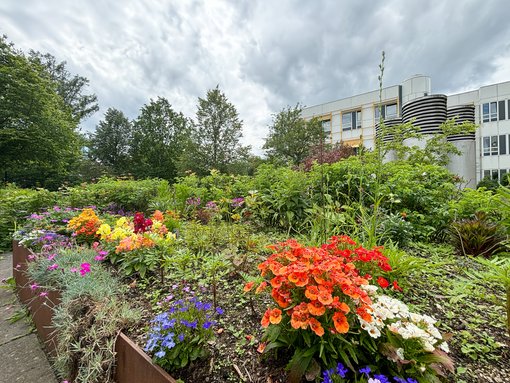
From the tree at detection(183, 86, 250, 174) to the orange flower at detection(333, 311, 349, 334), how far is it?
519 inches

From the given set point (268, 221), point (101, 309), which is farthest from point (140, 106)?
point (101, 309)

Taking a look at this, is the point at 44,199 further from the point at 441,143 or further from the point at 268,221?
the point at 441,143

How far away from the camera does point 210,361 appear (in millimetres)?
1099

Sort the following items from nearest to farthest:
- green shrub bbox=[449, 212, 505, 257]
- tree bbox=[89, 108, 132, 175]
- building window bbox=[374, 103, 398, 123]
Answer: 1. green shrub bbox=[449, 212, 505, 257]
2. building window bbox=[374, 103, 398, 123]
3. tree bbox=[89, 108, 132, 175]

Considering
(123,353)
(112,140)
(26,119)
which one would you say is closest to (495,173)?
(123,353)

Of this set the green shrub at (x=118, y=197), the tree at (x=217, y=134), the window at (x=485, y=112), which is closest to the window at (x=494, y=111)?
the window at (x=485, y=112)

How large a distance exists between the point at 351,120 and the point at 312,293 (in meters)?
21.5

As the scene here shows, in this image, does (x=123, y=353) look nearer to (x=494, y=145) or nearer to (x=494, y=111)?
(x=494, y=145)

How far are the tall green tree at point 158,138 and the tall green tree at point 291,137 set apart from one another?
6.35 metres

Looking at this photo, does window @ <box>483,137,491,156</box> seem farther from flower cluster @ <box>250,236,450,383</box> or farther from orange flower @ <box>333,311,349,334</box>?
orange flower @ <box>333,311,349,334</box>

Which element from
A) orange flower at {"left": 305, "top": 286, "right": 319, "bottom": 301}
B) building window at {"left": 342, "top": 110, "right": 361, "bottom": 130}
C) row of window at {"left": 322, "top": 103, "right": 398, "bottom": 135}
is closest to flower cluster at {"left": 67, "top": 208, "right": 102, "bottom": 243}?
orange flower at {"left": 305, "top": 286, "right": 319, "bottom": 301}

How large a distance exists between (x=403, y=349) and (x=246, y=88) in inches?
362

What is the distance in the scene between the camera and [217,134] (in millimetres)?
14320

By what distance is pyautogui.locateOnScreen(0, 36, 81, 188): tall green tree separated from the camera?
10.1m
